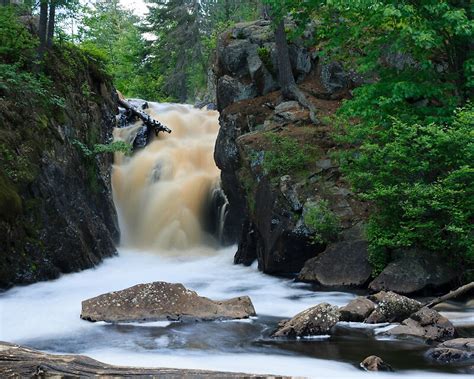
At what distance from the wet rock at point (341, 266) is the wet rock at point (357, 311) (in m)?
2.55

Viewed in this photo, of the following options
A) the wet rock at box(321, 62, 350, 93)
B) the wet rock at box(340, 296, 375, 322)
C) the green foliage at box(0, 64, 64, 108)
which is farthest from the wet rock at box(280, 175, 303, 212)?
the green foliage at box(0, 64, 64, 108)

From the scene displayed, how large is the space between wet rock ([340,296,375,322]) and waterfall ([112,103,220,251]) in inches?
414

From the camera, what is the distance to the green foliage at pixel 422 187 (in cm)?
998

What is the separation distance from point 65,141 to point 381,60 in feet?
29.5

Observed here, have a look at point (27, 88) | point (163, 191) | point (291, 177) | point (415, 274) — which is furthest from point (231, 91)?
point (415, 274)

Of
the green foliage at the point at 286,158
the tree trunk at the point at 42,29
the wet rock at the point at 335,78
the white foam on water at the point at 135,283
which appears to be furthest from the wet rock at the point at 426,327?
the tree trunk at the point at 42,29

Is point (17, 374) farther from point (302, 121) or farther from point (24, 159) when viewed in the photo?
point (302, 121)

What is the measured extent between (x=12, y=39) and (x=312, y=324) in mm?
10807

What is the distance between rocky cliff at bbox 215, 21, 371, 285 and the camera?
41.4ft

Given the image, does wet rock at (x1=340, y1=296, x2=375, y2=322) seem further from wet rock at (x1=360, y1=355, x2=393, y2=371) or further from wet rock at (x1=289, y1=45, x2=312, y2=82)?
wet rock at (x1=289, y1=45, x2=312, y2=82)

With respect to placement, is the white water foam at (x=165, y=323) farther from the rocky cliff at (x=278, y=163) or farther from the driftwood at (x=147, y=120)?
the driftwood at (x=147, y=120)

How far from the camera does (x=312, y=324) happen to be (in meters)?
7.59

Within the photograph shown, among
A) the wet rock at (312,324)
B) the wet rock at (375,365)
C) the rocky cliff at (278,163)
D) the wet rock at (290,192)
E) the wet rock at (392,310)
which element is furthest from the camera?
the wet rock at (290,192)

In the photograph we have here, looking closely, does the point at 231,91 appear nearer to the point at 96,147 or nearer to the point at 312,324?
the point at 96,147
